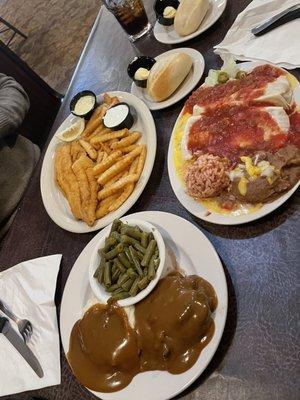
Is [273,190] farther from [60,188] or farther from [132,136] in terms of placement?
[60,188]

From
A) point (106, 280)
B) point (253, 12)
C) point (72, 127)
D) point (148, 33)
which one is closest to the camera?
point (106, 280)

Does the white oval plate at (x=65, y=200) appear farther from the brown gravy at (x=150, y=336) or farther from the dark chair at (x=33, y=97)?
the dark chair at (x=33, y=97)

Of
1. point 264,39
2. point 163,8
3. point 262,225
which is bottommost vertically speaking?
point 262,225

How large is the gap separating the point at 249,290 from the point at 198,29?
146 centimetres

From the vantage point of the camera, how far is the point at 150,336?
1266mm

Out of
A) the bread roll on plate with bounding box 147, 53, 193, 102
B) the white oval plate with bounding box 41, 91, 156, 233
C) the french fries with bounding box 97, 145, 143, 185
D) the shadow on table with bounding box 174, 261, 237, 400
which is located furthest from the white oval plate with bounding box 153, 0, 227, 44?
the shadow on table with bounding box 174, 261, 237, 400

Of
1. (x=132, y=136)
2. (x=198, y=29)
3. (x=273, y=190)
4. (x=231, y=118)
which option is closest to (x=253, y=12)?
(x=198, y=29)

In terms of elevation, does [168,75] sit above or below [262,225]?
above

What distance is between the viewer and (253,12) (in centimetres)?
191

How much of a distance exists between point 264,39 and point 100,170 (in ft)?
3.08

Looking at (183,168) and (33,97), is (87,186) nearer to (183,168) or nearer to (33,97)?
(183,168)

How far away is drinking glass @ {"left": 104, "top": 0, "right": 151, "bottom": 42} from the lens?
2.27 m

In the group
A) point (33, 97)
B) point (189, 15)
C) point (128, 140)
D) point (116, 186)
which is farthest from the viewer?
point (33, 97)

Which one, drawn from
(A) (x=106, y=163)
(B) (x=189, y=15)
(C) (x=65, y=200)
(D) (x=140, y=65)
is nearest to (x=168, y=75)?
(D) (x=140, y=65)
